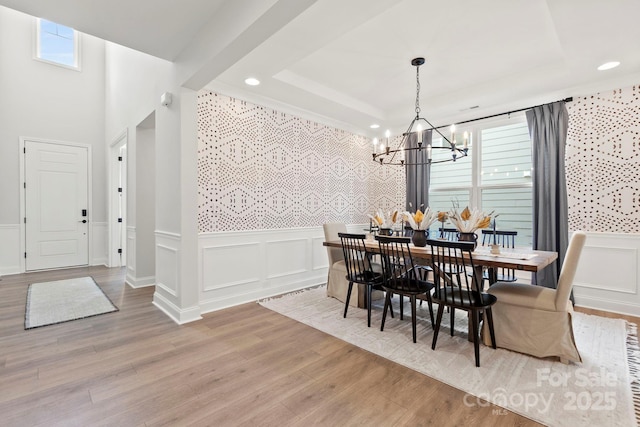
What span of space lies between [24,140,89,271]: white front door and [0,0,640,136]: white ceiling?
165 inches

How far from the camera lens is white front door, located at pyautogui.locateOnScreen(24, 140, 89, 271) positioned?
5.33m

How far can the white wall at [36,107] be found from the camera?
16.8ft

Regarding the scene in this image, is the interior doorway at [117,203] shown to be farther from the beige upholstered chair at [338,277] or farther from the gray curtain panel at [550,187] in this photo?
the gray curtain panel at [550,187]

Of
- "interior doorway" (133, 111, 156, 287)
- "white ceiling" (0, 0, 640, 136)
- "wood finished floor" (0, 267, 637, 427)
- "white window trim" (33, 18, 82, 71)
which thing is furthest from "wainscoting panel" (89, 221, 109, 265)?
"white ceiling" (0, 0, 640, 136)

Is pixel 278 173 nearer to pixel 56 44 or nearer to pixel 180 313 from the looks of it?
pixel 180 313

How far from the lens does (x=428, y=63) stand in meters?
3.18

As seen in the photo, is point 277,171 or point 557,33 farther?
point 277,171

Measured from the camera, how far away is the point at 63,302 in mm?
3600

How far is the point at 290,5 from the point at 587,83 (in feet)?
12.0

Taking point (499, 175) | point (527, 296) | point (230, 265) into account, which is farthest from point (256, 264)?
point (499, 175)

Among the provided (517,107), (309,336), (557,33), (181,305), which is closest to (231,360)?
(309,336)

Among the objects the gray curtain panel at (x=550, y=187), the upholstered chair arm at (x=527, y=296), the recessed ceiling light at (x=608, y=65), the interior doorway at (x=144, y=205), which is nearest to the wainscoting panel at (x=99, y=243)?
the interior doorway at (x=144, y=205)

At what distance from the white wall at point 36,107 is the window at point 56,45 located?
0.31 ft

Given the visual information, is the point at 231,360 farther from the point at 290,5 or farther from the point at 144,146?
the point at 144,146
